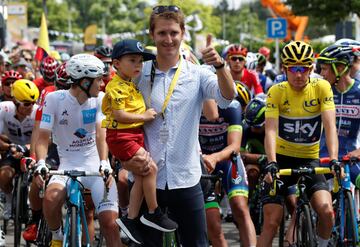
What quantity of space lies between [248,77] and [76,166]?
6.72m

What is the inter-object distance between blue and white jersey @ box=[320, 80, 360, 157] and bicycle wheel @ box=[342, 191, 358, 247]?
101cm

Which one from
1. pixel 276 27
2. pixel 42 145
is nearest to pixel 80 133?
pixel 42 145

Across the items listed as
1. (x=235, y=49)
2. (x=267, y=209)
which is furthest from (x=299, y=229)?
(x=235, y=49)

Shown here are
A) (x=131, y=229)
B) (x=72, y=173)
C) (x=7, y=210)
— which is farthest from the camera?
(x=7, y=210)

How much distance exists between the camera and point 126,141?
624cm

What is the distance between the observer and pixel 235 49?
14.2 meters

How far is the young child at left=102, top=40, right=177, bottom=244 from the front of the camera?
6219 mm

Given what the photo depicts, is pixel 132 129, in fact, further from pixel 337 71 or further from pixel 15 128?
pixel 15 128

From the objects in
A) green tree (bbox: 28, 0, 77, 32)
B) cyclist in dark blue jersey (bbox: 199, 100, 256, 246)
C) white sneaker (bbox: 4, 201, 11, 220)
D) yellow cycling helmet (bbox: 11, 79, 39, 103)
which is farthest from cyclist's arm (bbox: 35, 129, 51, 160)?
green tree (bbox: 28, 0, 77, 32)

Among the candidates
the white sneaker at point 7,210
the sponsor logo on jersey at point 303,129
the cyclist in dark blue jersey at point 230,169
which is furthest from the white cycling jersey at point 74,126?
the white sneaker at point 7,210

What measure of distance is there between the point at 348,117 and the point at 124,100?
3.67 metres

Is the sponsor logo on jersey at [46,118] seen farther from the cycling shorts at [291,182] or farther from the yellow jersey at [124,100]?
the yellow jersey at [124,100]

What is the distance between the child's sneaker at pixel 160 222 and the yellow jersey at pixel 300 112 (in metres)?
2.32

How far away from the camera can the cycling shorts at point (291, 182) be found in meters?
8.34
